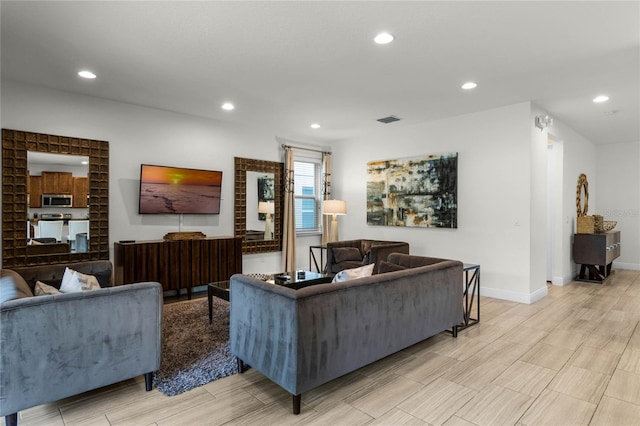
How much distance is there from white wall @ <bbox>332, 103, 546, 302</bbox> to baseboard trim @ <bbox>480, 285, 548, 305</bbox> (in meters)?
0.01

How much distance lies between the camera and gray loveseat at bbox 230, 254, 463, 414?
2.09 m

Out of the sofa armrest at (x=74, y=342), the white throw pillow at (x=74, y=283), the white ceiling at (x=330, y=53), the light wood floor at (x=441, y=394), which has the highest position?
the white ceiling at (x=330, y=53)

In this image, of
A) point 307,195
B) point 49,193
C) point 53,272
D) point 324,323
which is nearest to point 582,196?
point 307,195

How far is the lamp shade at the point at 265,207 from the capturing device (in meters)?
6.07

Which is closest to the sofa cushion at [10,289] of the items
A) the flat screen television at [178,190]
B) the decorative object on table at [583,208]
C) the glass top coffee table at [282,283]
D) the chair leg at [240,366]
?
the chair leg at [240,366]

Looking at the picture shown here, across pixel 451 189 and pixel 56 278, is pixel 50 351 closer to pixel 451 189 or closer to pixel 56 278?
pixel 56 278

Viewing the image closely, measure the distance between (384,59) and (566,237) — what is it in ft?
16.4

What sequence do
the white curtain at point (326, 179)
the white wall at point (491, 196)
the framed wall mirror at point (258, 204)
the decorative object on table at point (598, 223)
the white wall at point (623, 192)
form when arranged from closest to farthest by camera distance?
the white wall at point (491, 196)
the framed wall mirror at point (258, 204)
the decorative object on table at point (598, 223)
the white curtain at point (326, 179)
the white wall at point (623, 192)

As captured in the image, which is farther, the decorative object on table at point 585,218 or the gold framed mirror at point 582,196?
the gold framed mirror at point 582,196

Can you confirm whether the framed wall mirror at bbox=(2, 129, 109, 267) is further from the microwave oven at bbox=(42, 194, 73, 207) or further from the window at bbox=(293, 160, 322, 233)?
the window at bbox=(293, 160, 322, 233)

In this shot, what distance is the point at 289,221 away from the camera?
6402 mm

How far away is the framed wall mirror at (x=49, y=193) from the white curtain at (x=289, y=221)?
2783mm

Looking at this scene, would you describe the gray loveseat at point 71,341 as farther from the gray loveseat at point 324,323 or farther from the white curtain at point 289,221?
the white curtain at point 289,221

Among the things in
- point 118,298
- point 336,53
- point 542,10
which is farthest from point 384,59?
point 118,298
